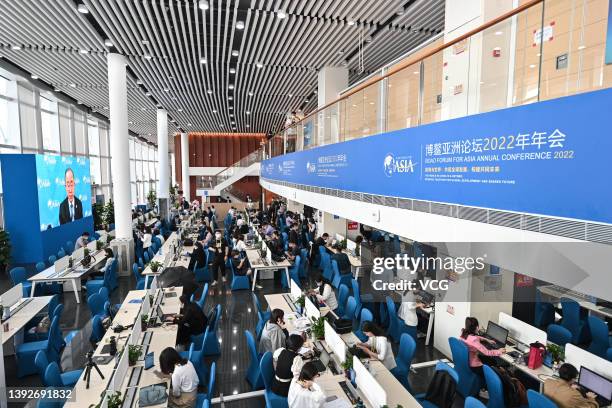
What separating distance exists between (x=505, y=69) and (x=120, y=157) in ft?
35.4

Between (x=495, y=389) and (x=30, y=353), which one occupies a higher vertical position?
(x=495, y=389)

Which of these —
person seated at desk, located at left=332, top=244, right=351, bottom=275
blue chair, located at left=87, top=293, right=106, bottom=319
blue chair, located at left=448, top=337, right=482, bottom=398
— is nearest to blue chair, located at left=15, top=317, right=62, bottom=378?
blue chair, located at left=87, top=293, right=106, bottom=319

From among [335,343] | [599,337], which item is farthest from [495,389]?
[599,337]

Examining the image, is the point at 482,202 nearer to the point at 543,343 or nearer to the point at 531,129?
the point at 531,129

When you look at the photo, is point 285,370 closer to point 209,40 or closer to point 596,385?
point 596,385

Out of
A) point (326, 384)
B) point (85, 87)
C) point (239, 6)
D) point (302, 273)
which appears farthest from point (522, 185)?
point (85, 87)

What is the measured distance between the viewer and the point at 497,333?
5.70 meters

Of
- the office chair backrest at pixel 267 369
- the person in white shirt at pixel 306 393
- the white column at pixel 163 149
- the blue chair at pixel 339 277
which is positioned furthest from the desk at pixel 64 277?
the white column at pixel 163 149

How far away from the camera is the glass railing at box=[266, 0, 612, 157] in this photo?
9.75 ft

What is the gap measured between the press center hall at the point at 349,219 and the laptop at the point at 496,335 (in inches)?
0.8

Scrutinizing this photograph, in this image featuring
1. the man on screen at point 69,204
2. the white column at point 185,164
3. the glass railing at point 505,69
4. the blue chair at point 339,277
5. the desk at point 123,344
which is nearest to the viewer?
the glass railing at point 505,69

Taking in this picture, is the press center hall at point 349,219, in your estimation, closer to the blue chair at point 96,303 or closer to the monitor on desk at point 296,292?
the monitor on desk at point 296,292

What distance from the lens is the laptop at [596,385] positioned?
13.9 feet

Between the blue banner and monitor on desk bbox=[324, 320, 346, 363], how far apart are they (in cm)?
218
